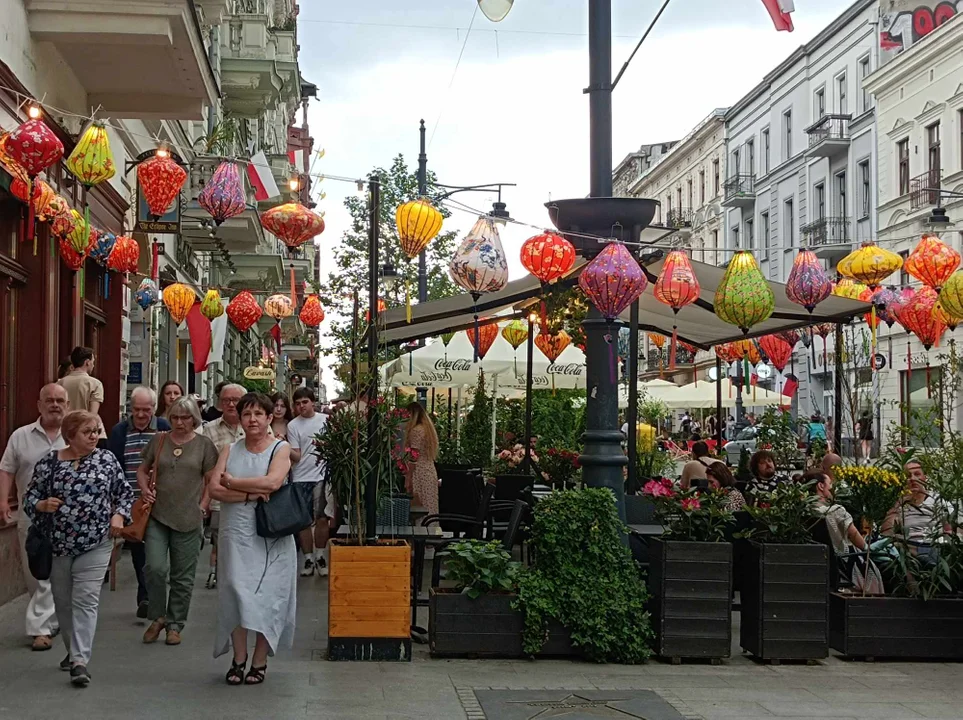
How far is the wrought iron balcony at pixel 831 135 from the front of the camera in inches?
1827

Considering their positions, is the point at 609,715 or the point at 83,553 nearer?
the point at 609,715

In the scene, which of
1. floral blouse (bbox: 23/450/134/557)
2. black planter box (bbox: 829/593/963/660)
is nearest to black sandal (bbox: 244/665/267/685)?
floral blouse (bbox: 23/450/134/557)

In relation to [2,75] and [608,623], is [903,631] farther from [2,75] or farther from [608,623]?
[2,75]

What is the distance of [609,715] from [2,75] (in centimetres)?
702

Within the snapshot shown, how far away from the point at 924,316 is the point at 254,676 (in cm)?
1065

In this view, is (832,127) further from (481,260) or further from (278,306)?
(481,260)

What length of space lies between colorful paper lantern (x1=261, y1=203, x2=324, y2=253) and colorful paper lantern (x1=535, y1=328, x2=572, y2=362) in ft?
23.5

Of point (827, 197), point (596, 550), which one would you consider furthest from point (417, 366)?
point (827, 197)

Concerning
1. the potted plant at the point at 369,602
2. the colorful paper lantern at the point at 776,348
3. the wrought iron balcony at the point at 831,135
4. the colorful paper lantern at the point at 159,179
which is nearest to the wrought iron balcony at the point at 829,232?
the wrought iron balcony at the point at 831,135

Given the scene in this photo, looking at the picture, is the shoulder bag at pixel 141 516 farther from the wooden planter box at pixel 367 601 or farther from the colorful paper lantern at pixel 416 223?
the colorful paper lantern at pixel 416 223

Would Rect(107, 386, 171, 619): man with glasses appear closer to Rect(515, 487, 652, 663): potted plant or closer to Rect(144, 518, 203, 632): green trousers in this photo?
Rect(144, 518, 203, 632): green trousers

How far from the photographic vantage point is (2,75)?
1027cm

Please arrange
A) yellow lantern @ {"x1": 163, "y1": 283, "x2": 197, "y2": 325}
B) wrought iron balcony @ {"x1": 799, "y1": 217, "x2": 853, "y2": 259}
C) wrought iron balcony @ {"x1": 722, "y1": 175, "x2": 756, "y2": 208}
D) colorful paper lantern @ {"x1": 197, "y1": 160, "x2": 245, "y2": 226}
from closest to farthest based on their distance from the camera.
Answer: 1. colorful paper lantern @ {"x1": 197, "y1": 160, "x2": 245, "y2": 226}
2. yellow lantern @ {"x1": 163, "y1": 283, "x2": 197, "y2": 325}
3. wrought iron balcony @ {"x1": 799, "y1": 217, "x2": 853, "y2": 259}
4. wrought iron balcony @ {"x1": 722, "y1": 175, "x2": 756, "y2": 208}

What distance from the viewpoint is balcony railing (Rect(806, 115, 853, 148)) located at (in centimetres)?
4638
